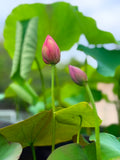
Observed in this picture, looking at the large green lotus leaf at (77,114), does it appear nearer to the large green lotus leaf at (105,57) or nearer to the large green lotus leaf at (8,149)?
the large green lotus leaf at (8,149)

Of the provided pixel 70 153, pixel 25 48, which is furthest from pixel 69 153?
pixel 25 48

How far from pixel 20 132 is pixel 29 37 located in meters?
0.23

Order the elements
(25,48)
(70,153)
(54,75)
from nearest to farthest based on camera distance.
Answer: (70,153)
(25,48)
(54,75)

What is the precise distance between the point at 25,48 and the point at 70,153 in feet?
0.83

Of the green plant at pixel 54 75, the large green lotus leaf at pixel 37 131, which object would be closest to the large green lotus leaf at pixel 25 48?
the green plant at pixel 54 75

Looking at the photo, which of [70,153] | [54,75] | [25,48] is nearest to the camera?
[70,153]

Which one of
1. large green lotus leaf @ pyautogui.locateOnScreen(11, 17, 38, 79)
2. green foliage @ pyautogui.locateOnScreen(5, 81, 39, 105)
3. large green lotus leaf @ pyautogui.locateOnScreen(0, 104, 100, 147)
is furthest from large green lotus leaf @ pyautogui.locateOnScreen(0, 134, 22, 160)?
green foliage @ pyautogui.locateOnScreen(5, 81, 39, 105)

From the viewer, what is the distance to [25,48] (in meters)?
0.47

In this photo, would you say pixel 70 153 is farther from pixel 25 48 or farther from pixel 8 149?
pixel 25 48

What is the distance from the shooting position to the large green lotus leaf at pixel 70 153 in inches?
10.3

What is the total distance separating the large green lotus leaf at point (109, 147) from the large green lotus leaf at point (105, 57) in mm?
184

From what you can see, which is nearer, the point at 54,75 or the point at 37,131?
the point at 37,131

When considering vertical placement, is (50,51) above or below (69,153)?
above

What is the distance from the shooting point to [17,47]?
49cm
